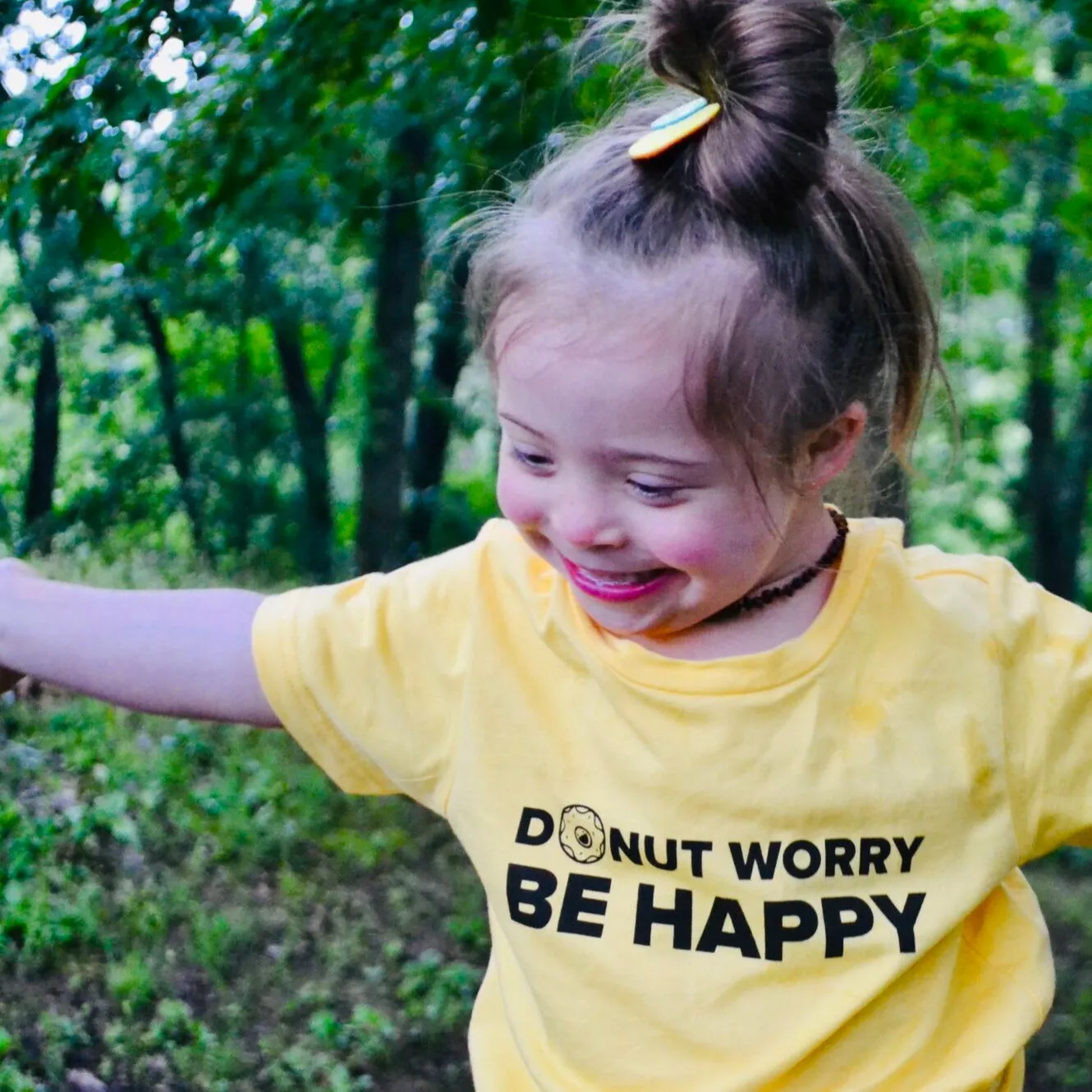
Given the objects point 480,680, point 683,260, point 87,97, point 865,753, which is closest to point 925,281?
point 683,260

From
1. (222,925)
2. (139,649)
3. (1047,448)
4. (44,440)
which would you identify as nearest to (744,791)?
(139,649)

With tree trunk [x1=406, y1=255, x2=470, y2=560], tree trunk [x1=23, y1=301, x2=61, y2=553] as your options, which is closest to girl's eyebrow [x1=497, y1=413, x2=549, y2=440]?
tree trunk [x1=23, y1=301, x2=61, y2=553]

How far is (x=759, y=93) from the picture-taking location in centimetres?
117

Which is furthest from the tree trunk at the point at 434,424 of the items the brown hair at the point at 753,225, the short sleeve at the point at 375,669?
the brown hair at the point at 753,225

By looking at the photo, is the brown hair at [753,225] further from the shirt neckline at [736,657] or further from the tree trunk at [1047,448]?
the tree trunk at [1047,448]

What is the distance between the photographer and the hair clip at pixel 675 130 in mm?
1157

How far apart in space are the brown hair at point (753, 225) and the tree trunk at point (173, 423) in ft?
6.71

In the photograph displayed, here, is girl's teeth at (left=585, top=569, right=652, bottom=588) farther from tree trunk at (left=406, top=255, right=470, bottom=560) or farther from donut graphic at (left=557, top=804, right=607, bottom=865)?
tree trunk at (left=406, top=255, right=470, bottom=560)

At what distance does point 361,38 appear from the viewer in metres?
2.33

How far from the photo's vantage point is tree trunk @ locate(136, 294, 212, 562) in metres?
3.09

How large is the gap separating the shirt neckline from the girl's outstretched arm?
1.27ft

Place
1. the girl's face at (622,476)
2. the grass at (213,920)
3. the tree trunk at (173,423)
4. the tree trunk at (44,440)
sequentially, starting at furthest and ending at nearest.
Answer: the tree trunk at (173,423)
the tree trunk at (44,440)
the grass at (213,920)
the girl's face at (622,476)

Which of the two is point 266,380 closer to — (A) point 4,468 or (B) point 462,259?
(B) point 462,259

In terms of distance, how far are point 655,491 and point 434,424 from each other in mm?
3263
